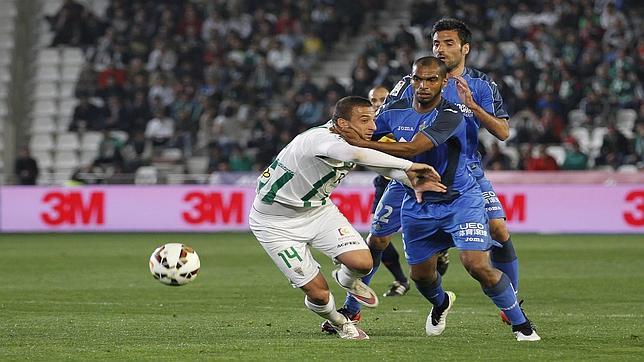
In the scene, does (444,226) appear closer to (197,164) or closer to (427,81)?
(427,81)

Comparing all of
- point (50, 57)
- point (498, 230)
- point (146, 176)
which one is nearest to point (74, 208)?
point (146, 176)

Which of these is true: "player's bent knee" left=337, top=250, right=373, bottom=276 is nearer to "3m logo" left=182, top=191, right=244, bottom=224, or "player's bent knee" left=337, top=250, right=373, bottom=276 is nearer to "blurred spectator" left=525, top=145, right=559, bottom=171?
"blurred spectator" left=525, top=145, right=559, bottom=171

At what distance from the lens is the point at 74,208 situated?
25688 millimetres

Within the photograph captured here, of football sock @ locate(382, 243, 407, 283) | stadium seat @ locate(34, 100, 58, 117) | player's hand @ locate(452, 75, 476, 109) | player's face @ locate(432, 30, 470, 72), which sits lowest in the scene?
stadium seat @ locate(34, 100, 58, 117)

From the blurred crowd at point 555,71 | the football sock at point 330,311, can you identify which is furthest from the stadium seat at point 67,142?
the football sock at point 330,311

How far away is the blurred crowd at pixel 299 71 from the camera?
25.9 meters

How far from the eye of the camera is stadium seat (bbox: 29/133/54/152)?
101 ft

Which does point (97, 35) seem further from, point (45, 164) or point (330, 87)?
point (330, 87)

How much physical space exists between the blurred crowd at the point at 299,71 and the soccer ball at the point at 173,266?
50.3 feet

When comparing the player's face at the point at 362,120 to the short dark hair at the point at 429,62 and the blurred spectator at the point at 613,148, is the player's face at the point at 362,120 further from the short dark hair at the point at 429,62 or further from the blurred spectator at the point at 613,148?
the blurred spectator at the point at 613,148

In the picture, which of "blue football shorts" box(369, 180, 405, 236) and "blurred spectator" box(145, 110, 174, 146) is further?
"blurred spectator" box(145, 110, 174, 146)

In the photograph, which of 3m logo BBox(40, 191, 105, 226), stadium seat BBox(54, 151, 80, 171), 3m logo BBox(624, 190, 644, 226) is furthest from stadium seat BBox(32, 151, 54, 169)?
3m logo BBox(624, 190, 644, 226)

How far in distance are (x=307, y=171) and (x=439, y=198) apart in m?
1.01

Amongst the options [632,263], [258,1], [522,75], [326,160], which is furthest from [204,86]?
[326,160]
